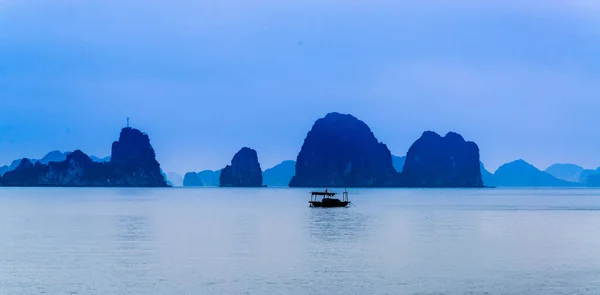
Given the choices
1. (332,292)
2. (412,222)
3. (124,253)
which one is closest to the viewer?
(332,292)

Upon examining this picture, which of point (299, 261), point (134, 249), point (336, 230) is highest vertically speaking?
point (336, 230)

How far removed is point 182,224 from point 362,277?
A: 57.2 metres

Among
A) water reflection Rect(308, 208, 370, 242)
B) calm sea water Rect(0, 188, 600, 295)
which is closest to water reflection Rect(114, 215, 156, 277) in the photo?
calm sea water Rect(0, 188, 600, 295)

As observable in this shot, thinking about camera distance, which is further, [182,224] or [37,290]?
[182,224]

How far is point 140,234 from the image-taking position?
81.5m

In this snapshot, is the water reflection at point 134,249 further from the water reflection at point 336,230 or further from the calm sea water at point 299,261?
the water reflection at point 336,230

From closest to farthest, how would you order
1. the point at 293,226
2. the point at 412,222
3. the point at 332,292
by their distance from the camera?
the point at 332,292 < the point at 293,226 < the point at 412,222

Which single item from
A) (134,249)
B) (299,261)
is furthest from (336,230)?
(299,261)

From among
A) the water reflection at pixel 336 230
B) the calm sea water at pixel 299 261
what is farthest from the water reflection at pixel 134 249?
Answer: the water reflection at pixel 336 230

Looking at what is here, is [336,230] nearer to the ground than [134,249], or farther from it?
farther from it

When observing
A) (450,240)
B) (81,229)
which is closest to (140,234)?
(81,229)

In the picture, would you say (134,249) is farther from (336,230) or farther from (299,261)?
(336,230)

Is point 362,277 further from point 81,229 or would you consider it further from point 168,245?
point 81,229

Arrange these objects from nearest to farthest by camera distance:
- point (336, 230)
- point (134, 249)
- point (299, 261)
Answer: point (299, 261), point (134, 249), point (336, 230)
